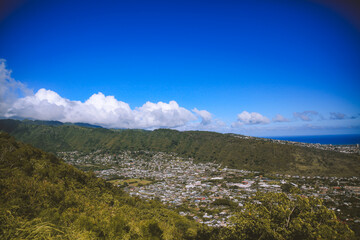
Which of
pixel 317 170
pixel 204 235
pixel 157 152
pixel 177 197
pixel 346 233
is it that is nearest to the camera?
pixel 346 233

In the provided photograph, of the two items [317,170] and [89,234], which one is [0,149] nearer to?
[89,234]

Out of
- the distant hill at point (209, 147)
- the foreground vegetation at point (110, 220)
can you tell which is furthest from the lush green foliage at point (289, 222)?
the distant hill at point (209, 147)

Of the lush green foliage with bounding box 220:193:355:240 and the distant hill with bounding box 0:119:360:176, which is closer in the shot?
the lush green foliage with bounding box 220:193:355:240

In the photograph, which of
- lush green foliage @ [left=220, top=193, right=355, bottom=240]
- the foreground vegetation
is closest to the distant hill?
lush green foliage @ [left=220, top=193, right=355, bottom=240]

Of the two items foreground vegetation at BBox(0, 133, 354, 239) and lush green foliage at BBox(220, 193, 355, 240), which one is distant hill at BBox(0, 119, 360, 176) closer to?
lush green foliage at BBox(220, 193, 355, 240)

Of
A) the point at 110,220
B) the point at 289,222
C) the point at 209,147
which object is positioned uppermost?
the point at 289,222

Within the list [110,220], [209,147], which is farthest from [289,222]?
[209,147]

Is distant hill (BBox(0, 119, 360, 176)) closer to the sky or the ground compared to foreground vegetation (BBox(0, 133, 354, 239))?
closer to the ground

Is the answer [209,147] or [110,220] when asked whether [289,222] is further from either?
[209,147]

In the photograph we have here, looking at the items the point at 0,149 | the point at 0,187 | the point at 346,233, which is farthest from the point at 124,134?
the point at 346,233
